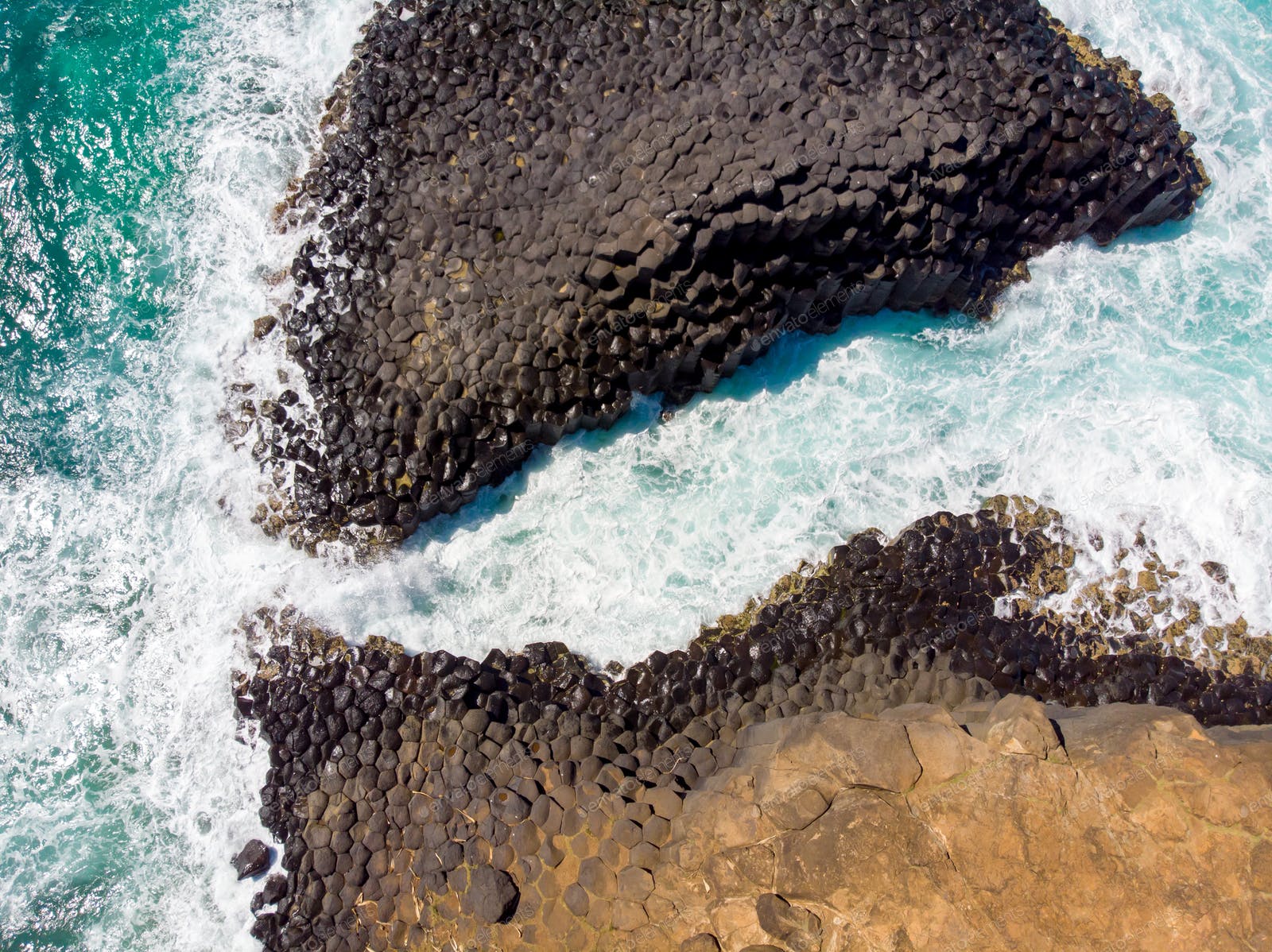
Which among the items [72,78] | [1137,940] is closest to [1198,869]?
[1137,940]

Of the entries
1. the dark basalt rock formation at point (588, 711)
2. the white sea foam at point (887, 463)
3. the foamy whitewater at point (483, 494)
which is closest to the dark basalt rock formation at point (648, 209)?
the white sea foam at point (887, 463)

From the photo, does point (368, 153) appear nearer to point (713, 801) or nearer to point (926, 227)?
point (926, 227)

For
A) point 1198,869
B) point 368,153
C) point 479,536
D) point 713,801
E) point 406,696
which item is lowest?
point 406,696

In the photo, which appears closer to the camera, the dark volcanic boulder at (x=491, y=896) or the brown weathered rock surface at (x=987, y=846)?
the brown weathered rock surface at (x=987, y=846)

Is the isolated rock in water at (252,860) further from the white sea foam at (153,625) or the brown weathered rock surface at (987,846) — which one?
the brown weathered rock surface at (987,846)

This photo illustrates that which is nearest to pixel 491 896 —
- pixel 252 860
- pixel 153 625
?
pixel 252 860
